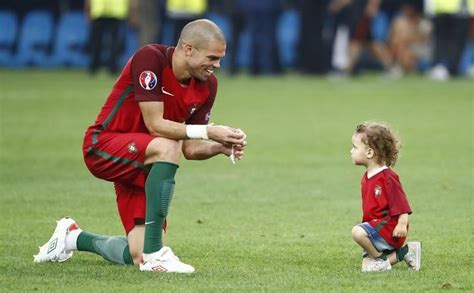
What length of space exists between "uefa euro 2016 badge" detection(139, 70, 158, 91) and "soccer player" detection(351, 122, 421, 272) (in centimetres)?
132

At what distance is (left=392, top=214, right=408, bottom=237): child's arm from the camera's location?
8641mm

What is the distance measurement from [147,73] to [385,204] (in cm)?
169

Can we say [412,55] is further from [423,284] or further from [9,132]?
[423,284]

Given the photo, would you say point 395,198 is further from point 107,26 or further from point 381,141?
point 107,26

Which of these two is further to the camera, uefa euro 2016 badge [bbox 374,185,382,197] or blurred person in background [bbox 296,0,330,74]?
blurred person in background [bbox 296,0,330,74]

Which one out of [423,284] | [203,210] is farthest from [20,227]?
[423,284]

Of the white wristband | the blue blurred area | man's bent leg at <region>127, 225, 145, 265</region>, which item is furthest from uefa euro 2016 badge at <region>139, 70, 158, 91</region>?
the blue blurred area

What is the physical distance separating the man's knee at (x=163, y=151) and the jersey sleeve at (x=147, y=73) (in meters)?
0.28

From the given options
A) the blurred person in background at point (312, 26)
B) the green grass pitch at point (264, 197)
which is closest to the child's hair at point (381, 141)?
the green grass pitch at point (264, 197)

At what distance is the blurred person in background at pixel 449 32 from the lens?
99.5 feet

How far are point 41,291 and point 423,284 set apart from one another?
221 centimetres

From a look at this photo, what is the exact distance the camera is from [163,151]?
8711 mm

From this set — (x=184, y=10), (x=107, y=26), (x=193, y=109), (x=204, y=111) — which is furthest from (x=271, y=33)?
(x=193, y=109)

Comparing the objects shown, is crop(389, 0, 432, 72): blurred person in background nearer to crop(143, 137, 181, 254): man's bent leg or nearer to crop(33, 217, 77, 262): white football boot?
crop(33, 217, 77, 262): white football boot
